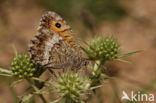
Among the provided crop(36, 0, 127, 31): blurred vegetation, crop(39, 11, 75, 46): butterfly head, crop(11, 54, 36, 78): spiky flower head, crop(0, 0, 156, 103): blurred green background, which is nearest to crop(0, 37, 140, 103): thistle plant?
crop(11, 54, 36, 78): spiky flower head

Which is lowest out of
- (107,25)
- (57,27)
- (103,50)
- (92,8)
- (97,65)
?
(97,65)

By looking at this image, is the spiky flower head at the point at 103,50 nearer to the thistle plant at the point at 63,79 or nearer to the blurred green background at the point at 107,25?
the thistle plant at the point at 63,79

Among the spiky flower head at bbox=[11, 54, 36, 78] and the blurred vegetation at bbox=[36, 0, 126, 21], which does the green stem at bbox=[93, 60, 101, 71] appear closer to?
the spiky flower head at bbox=[11, 54, 36, 78]

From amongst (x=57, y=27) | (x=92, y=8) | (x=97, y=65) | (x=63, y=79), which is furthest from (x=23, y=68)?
(x=92, y=8)

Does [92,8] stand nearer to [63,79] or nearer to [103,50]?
[103,50]

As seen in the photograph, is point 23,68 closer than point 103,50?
Yes

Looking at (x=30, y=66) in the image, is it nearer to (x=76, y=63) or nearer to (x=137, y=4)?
(x=76, y=63)

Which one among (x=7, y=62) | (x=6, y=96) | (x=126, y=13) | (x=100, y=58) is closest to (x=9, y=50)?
(x=7, y=62)

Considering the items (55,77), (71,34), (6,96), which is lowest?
(6,96)
